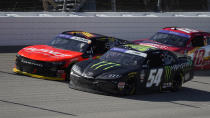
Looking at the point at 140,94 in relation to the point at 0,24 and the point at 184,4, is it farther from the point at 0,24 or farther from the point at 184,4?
the point at 184,4

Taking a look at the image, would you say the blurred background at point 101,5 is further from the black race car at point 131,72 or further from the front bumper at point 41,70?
the black race car at point 131,72

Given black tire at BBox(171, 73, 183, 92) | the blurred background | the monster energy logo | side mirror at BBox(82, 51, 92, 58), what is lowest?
black tire at BBox(171, 73, 183, 92)

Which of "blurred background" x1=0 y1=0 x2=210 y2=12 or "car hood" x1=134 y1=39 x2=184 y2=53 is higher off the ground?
"blurred background" x1=0 y1=0 x2=210 y2=12

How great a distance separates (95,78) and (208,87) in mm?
4123

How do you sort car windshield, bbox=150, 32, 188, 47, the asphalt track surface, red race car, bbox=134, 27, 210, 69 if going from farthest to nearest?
car windshield, bbox=150, 32, 188, 47
red race car, bbox=134, 27, 210, 69
the asphalt track surface

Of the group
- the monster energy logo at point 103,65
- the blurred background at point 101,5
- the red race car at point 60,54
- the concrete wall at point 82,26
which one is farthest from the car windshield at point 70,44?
the blurred background at point 101,5

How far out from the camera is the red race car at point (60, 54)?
11289 millimetres

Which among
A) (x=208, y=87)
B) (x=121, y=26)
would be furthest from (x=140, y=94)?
(x=121, y=26)

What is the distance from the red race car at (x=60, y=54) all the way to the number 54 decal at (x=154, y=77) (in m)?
2.15

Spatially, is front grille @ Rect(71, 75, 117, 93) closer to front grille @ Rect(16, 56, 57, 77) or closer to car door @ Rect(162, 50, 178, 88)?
front grille @ Rect(16, 56, 57, 77)

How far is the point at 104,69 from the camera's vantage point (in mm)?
10047

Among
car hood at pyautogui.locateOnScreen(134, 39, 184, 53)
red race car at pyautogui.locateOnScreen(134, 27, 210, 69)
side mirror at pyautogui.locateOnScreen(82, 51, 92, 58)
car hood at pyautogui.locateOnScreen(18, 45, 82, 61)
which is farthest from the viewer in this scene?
red race car at pyautogui.locateOnScreen(134, 27, 210, 69)

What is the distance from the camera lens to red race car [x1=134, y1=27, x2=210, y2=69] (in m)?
14.6

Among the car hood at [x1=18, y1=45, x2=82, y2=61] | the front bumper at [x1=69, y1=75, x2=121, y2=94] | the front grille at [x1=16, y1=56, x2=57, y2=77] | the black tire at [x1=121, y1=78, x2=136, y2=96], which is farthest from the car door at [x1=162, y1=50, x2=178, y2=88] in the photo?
the front grille at [x1=16, y1=56, x2=57, y2=77]
